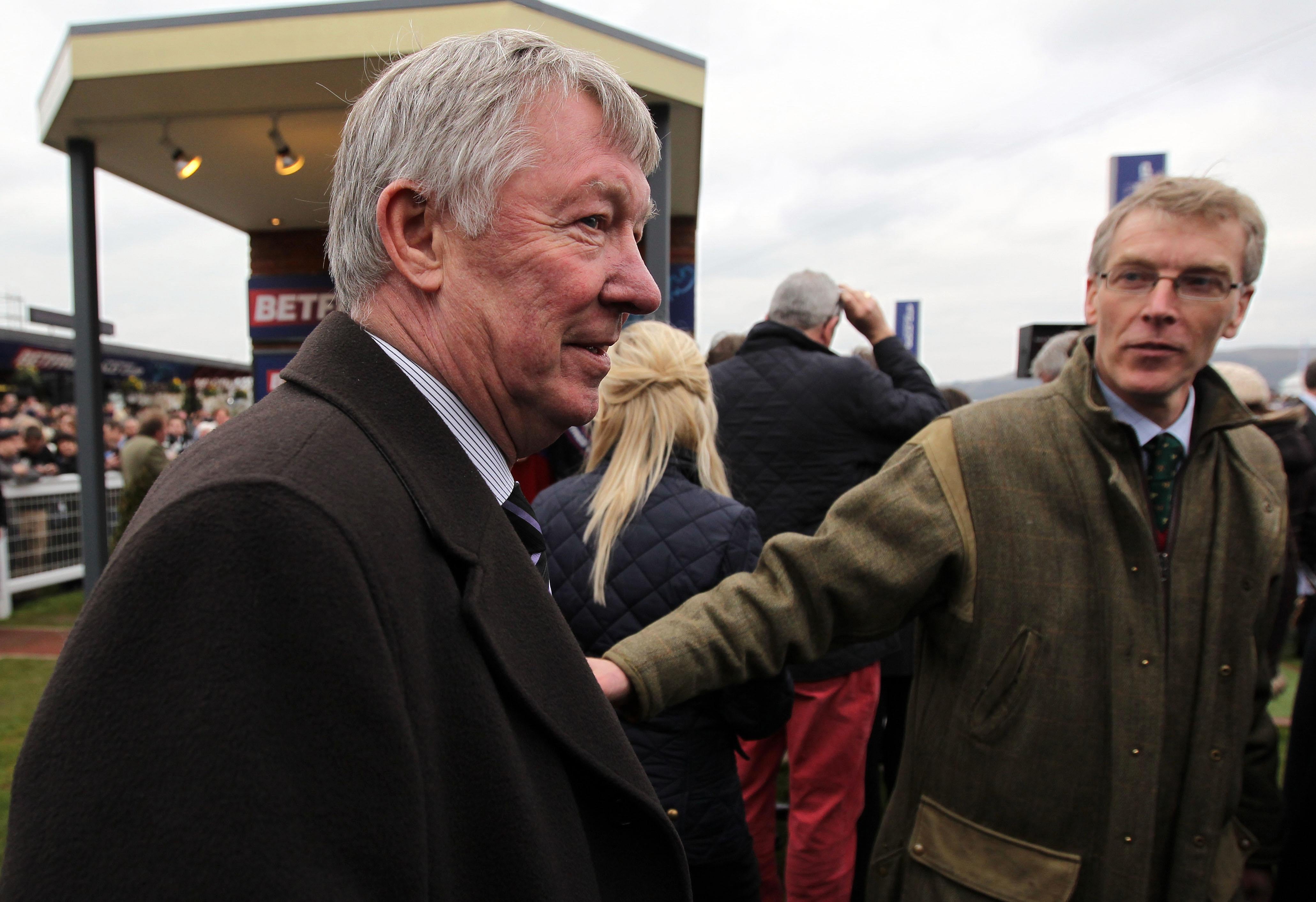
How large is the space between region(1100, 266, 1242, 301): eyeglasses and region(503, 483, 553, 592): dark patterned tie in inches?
53.3

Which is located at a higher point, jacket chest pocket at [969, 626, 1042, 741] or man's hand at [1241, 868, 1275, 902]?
jacket chest pocket at [969, 626, 1042, 741]

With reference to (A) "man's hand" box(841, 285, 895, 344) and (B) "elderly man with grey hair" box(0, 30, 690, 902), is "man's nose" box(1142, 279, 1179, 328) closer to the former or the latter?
(B) "elderly man with grey hair" box(0, 30, 690, 902)

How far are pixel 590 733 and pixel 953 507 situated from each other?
1.03m

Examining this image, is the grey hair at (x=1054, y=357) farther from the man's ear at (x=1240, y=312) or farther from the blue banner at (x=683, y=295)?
the blue banner at (x=683, y=295)

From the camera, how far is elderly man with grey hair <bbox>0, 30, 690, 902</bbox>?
602 millimetres

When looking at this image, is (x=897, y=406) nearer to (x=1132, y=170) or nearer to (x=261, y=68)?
(x=1132, y=170)

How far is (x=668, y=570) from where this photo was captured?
2029 mm

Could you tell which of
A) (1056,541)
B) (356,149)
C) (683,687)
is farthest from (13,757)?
(1056,541)

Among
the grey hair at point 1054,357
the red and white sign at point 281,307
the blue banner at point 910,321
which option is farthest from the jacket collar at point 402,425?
the blue banner at point 910,321

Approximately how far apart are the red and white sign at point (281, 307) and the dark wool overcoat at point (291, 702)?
26.0ft

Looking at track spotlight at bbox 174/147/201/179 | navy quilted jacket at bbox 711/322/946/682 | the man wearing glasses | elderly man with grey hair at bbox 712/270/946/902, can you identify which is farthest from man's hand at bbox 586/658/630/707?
track spotlight at bbox 174/147/201/179

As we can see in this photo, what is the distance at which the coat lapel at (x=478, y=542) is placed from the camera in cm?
81

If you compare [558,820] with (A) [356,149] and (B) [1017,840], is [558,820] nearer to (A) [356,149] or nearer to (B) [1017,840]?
(A) [356,149]

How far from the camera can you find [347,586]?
0.66 meters
